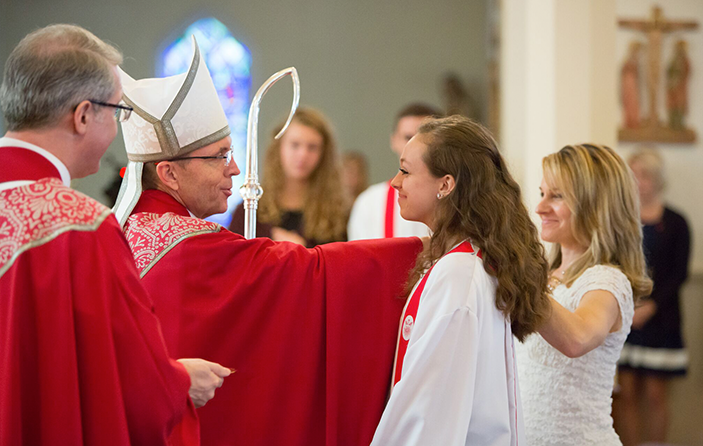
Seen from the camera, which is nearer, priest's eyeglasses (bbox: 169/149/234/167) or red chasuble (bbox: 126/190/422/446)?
red chasuble (bbox: 126/190/422/446)

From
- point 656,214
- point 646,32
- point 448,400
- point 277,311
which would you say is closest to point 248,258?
point 277,311

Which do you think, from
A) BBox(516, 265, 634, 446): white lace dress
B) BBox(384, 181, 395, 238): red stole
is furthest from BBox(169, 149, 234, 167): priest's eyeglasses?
BBox(384, 181, 395, 238): red stole

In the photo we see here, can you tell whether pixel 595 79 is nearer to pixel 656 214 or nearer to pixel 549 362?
pixel 656 214

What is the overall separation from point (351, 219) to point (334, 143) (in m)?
0.72

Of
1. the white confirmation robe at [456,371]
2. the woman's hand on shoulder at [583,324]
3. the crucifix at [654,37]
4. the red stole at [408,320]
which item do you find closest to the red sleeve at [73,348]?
the white confirmation robe at [456,371]

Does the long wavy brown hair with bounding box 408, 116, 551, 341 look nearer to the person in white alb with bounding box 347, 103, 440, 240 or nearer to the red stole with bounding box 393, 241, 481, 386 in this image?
the red stole with bounding box 393, 241, 481, 386

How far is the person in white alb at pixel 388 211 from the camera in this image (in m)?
4.59

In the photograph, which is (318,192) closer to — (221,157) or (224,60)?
(221,157)

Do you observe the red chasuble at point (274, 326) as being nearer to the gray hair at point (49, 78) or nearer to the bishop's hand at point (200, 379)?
the bishop's hand at point (200, 379)

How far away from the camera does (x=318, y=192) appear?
4.23 meters

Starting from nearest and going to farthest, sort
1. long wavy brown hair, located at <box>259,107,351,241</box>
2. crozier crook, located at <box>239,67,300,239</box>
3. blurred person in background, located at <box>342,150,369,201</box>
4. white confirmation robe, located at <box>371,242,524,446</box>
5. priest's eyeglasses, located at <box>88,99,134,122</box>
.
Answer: priest's eyeglasses, located at <box>88,99,134,122</box>
white confirmation robe, located at <box>371,242,524,446</box>
crozier crook, located at <box>239,67,300,239</box>
long wavy brown hair, located at <box>259,107,351,241</box>
blurred person in background, located at <box>342,150,369,201</box>

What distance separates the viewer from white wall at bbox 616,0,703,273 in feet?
20.0

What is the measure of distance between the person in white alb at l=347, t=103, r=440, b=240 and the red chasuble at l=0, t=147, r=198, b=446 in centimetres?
316

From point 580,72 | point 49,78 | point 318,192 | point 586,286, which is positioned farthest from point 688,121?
point 49,78
